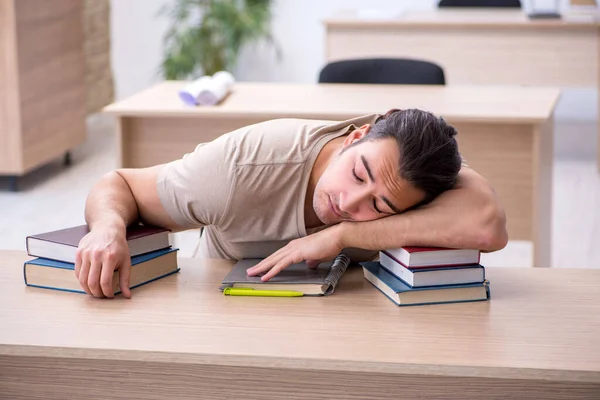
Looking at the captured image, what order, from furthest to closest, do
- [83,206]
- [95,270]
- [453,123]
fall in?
[83,206]
[453,123]
[95,270]

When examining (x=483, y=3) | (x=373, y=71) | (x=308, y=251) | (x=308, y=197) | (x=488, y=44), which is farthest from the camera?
(x=483, y=3)

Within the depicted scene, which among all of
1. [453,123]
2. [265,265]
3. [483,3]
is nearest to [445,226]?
[265,265]

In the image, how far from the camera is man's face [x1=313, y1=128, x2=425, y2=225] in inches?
57.2

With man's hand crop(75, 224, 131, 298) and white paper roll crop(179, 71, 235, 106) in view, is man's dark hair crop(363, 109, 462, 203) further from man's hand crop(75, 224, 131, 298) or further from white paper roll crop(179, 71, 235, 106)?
white paper roll crop(179, 71, 235, 106)

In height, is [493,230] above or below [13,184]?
above

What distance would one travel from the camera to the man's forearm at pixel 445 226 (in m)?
1.48

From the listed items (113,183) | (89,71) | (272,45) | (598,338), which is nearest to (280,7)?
(272,45)

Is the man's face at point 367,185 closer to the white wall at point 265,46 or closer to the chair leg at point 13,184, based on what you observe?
the chair leg at point 13,184

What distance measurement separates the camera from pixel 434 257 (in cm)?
144

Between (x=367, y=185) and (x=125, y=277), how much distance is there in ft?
1.39

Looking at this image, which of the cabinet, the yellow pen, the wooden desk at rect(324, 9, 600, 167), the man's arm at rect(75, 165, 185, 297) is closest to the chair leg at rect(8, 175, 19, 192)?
the cabinet

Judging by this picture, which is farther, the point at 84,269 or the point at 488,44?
the point at 488,44

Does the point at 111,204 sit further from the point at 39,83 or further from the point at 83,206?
the point at 39,83

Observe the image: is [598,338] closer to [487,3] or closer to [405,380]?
[405,380]
